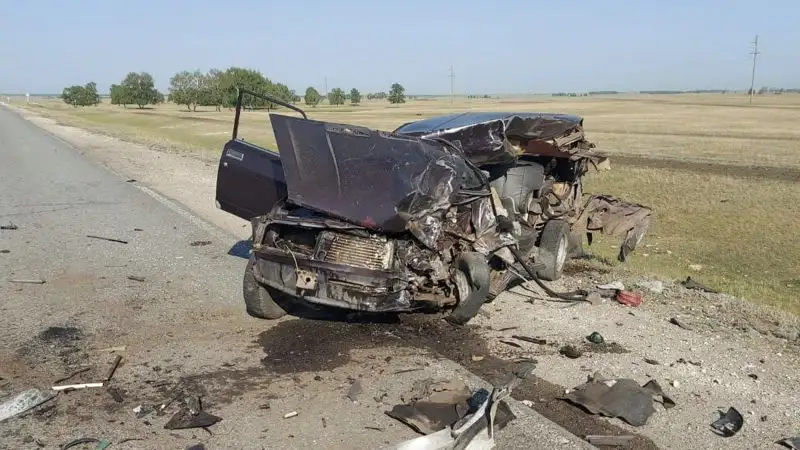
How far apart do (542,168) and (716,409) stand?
4134 mm

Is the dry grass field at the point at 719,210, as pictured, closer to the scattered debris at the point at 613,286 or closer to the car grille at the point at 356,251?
the scattered debris at the point at 613,286

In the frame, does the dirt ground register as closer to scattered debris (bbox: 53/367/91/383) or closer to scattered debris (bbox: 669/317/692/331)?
scattered debris (bbox: 669/317/692/331)

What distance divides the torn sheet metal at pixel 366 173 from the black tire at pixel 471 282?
15.2 inches

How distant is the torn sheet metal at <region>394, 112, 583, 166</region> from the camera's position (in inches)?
268

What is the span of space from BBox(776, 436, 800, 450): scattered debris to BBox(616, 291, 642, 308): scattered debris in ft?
8.56

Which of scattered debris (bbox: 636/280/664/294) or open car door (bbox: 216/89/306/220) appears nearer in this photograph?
open car door (bbox: 216/89/306/220)

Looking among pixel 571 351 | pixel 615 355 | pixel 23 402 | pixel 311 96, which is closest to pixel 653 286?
pixel 615 355

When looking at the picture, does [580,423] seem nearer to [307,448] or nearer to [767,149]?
[307,448]

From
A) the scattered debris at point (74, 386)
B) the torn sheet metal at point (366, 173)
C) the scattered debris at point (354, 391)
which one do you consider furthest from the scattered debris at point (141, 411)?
the torn sheet metal at point (366, 173)

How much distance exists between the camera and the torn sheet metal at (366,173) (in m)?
5.36

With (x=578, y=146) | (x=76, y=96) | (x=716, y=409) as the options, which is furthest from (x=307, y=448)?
(x=76, y=96)

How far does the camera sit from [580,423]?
4.07 metres

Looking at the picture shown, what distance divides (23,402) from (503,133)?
15.8ft

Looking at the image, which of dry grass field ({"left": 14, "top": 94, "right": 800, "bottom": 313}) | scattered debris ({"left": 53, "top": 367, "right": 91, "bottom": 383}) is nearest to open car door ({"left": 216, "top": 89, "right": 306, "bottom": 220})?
scattered debris ({"left": 53, "top": 367, "right": 91, "bottom": 383})
